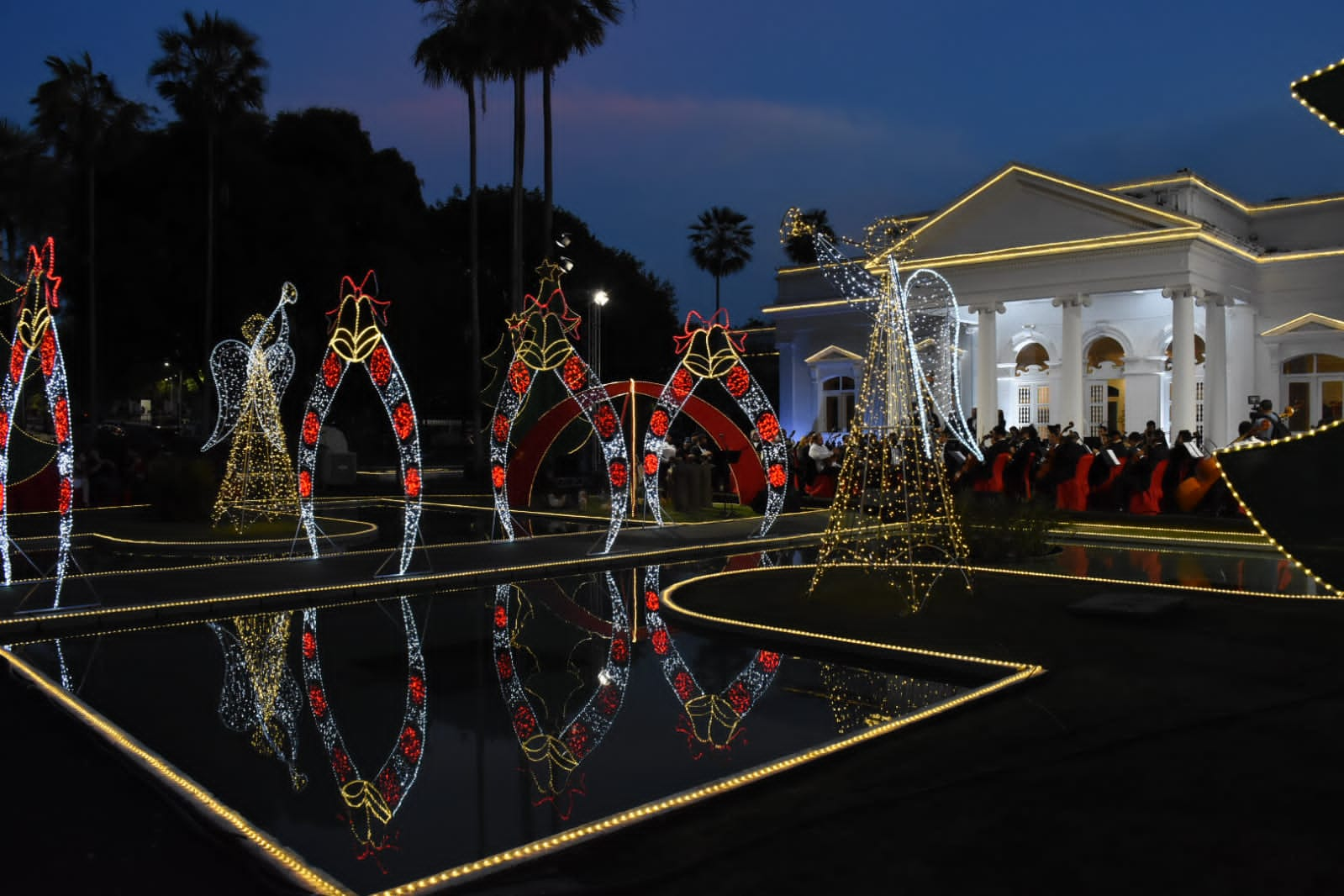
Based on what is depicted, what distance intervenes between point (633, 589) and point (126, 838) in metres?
7.78

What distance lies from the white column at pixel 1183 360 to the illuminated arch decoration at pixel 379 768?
24.3m

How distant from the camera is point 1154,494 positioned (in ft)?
61.4

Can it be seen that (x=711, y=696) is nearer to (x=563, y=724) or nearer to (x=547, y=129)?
(x=563, y=724)

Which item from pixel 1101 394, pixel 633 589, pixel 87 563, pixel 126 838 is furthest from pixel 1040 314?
pixel 126 838

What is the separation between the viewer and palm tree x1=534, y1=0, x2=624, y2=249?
29938mm

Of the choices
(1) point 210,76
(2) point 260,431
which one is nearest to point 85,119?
(1) point 210,76

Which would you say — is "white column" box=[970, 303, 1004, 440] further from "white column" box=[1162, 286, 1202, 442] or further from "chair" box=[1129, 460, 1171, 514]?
"chair" box=[1129, 460, 1171, 514]

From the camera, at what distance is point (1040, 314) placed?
3416 cm

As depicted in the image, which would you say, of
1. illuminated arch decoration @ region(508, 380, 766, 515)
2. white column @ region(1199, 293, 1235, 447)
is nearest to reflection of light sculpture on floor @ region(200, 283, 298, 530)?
illuminated arch decoration @ region(508, 380, 766, 515)

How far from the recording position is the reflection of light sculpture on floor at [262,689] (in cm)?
663

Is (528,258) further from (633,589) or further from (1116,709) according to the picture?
(1116,709)

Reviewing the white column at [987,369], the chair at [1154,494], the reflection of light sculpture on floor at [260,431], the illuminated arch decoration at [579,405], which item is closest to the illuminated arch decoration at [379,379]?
the illuminated arch decoration at [579,405]

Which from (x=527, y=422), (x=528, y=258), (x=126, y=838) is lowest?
(x=126, y=838)

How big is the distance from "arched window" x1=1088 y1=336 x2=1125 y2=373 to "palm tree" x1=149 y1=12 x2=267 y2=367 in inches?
1105
